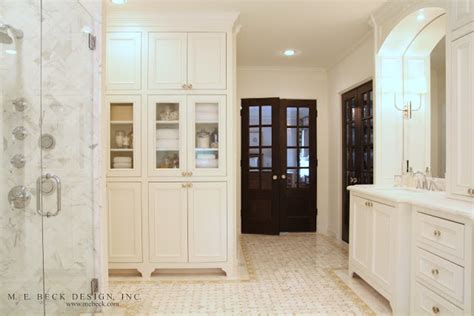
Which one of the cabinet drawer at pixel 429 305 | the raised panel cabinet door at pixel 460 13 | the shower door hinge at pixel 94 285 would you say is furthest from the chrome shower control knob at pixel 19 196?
the raised panel cabinet door at pixel 460 13

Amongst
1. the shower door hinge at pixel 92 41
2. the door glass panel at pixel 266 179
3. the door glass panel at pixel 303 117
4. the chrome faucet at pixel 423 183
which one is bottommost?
the door glass panel at pixel 266 179

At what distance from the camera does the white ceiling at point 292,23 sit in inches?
122

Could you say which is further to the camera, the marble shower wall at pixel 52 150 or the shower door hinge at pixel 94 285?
the shower door hinge at pixel 94 285

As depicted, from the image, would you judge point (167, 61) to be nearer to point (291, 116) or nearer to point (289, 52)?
point (289, 52)

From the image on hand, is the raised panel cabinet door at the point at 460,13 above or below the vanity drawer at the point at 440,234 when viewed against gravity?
above

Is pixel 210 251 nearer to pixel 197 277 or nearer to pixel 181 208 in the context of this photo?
pixel 197 277

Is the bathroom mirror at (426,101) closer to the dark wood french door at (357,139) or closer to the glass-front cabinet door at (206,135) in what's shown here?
the dark wood french door at (357,139)

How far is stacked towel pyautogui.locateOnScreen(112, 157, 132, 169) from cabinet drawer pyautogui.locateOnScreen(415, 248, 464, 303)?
262 centimetres

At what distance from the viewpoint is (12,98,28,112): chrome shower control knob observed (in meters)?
2.22

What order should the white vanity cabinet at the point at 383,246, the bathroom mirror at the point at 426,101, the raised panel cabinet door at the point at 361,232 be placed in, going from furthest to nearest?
the raised panel cabinet door at the point at 361,232
the bathroom mirror at the point at 426,101
the white vanity cabinet at the point at 383,246

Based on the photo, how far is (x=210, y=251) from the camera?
3.32 metres

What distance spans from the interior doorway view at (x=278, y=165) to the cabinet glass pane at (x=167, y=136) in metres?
1.92

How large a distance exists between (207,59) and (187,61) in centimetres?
20

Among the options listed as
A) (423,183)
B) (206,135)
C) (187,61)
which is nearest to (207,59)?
(187,61)
